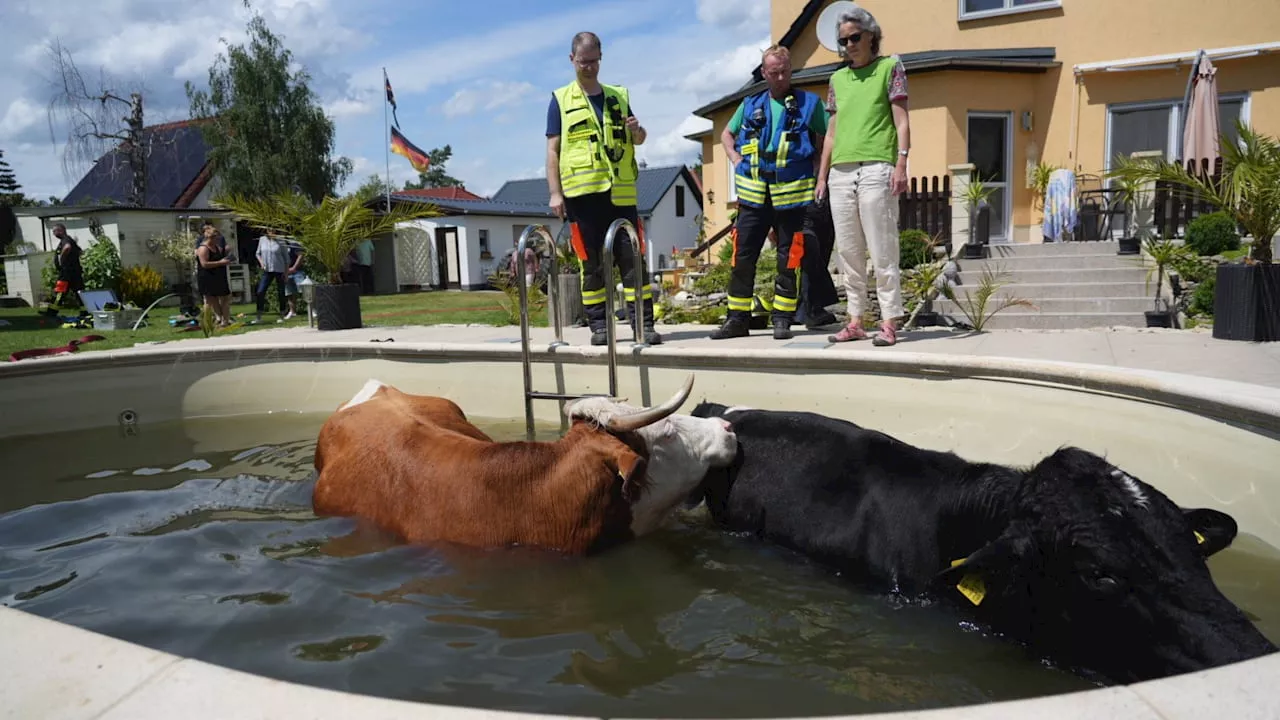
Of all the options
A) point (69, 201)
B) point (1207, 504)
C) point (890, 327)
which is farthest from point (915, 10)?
point (69, 201)

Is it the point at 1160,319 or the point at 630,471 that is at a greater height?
the point at 1160,319

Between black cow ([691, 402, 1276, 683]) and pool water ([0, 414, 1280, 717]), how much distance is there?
0.13 m

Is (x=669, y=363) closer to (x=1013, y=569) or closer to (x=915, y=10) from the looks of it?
(x=1013, y=569)

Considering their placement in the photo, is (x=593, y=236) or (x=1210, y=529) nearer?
(x=1210, y=529)

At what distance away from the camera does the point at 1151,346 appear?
5770mm

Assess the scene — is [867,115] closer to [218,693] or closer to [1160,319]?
[1160,319]

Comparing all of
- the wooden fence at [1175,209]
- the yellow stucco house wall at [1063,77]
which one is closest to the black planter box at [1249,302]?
the wooden fence at [1175,209]

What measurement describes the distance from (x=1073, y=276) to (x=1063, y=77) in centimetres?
680

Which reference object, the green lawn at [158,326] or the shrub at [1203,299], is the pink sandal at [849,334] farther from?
the green lawn at [158,326]

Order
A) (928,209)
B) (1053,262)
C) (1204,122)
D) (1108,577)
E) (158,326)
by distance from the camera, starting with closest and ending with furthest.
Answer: (1108,577) < (1053,262) < (928,209) < (1204,122) < (158,326)

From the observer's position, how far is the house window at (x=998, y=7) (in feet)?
48.9

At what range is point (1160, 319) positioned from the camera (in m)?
8.25

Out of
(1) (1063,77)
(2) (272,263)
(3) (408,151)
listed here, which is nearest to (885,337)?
(1) (1063,77)

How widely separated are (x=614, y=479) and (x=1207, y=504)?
2547 mm
